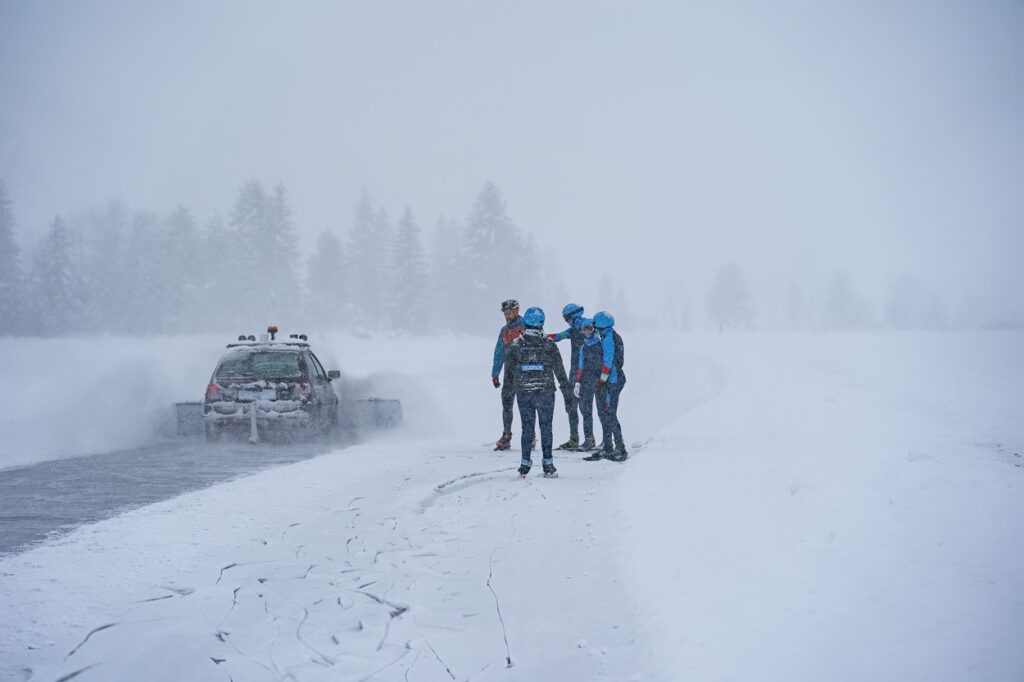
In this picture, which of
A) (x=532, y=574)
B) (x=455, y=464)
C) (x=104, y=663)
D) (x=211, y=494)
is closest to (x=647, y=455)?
(x=455, y=464)

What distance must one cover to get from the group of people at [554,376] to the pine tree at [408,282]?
42.1 meters

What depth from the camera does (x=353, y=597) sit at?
4.39m

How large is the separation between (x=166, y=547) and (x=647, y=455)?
6456 mm

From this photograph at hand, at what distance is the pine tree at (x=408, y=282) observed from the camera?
5309 cm

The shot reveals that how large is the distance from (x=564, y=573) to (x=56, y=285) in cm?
5075

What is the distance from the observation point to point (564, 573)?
Result: 5.02 meters

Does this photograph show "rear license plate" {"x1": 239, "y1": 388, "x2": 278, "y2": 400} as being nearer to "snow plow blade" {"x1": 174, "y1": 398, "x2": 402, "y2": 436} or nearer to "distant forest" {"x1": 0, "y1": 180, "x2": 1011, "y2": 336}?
"snow plow blade" {"x1": 174, "y1": 398, "x2": 402, "y2": 436}

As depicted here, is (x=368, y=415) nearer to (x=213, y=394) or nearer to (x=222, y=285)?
(x=213, y=394)

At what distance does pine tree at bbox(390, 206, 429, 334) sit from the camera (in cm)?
5309

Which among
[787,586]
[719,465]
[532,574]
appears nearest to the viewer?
[787,586]

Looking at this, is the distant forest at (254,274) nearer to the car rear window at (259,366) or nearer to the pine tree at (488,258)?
the pine tree at (488,258)

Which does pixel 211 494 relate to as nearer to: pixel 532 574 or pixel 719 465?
pixel 532 574

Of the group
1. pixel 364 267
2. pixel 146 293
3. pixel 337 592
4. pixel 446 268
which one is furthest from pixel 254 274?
pixel 337 592

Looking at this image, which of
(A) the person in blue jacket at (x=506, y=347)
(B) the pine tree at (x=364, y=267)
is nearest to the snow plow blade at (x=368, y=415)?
(A) the person in blue jacket at (x=506, y=347)
